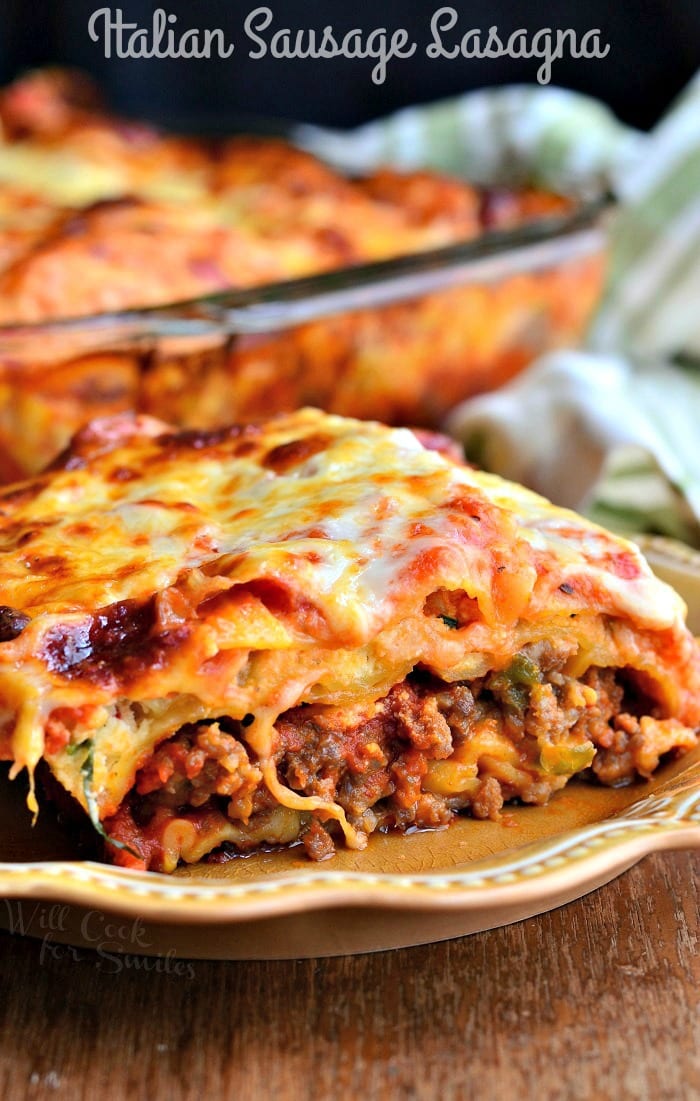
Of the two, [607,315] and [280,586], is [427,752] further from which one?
[607,315]

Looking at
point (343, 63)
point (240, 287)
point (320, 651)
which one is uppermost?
point (320, 651)

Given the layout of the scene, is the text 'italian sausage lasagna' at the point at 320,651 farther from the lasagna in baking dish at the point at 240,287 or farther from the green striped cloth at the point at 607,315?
the green striped cloth at the point at 607,315

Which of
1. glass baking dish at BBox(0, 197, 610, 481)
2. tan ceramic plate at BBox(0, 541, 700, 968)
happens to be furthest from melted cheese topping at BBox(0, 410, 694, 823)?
glass baking dish at BBox(0, 197, 610, 481)

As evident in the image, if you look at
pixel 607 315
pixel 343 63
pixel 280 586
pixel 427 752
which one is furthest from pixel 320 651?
pixel 343 63

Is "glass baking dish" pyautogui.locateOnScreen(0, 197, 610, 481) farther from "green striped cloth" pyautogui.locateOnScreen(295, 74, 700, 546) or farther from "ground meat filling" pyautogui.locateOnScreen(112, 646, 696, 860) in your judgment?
"ground meat filling" pyautogui.locateOnScreen(112, 646, 696, 860)

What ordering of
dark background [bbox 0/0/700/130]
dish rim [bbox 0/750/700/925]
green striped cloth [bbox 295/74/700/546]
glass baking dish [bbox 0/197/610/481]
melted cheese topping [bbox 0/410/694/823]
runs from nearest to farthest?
dish rim [bbox 0/750/700/925] → melted cheese topping [bbox 0/410/694/823] → glass baking dish [bbox 0/197/610/481] → green striped cloth [bbox 295/74/700/546] → dark background [bbox 0/0/700/130]

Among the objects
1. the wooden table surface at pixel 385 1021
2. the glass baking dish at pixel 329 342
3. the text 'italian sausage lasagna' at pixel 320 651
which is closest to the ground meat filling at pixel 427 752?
the text 'italian sausage lasagna' at pixel 320 651

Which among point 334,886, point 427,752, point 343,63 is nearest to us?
point 334,886
